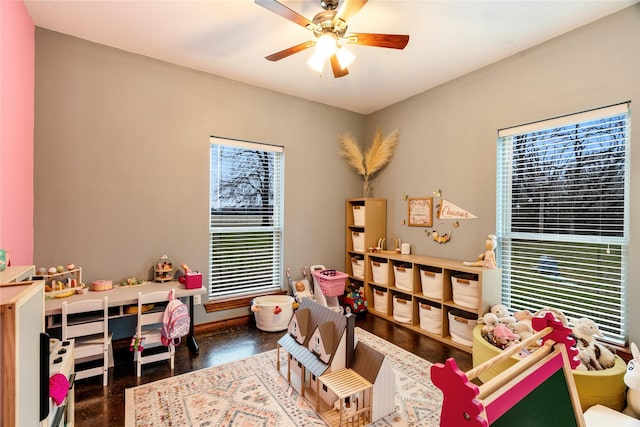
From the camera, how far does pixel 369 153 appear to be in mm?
4227

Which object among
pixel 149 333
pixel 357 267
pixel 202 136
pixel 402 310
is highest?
pixel 202 136

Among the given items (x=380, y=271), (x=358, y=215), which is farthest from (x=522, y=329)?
(x=358, y=215)

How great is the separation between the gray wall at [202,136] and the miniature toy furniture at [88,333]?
2.01 ft

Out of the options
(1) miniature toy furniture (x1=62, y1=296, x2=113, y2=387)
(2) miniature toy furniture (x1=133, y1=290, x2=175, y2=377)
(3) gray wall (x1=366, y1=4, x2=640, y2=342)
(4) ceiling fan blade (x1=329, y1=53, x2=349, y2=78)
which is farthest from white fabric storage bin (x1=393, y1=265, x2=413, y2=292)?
(1) miniature toy furniture (x1=62, y1=296, x2=113, y2=387)

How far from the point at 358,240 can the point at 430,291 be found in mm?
1244

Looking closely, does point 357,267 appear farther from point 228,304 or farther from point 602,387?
point 602,387

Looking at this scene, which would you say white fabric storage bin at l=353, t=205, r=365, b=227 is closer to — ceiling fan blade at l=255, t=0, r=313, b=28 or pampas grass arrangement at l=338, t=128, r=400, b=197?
pampas grass arrangement at l=338, t=128, r=400, b=197

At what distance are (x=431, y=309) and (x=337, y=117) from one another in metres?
2.79

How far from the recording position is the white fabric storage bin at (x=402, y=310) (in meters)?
3.44

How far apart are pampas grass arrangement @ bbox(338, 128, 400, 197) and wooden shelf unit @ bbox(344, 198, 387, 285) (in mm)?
307

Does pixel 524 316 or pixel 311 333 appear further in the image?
pixel 524 316

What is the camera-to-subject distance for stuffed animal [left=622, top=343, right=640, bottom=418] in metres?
1.77

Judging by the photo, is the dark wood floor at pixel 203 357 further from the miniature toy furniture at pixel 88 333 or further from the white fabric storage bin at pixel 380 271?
the white fabric storage bin at pixel 380 271

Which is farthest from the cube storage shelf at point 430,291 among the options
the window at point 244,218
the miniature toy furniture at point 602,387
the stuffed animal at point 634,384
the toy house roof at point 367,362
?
the toy house roof at point 367,362
